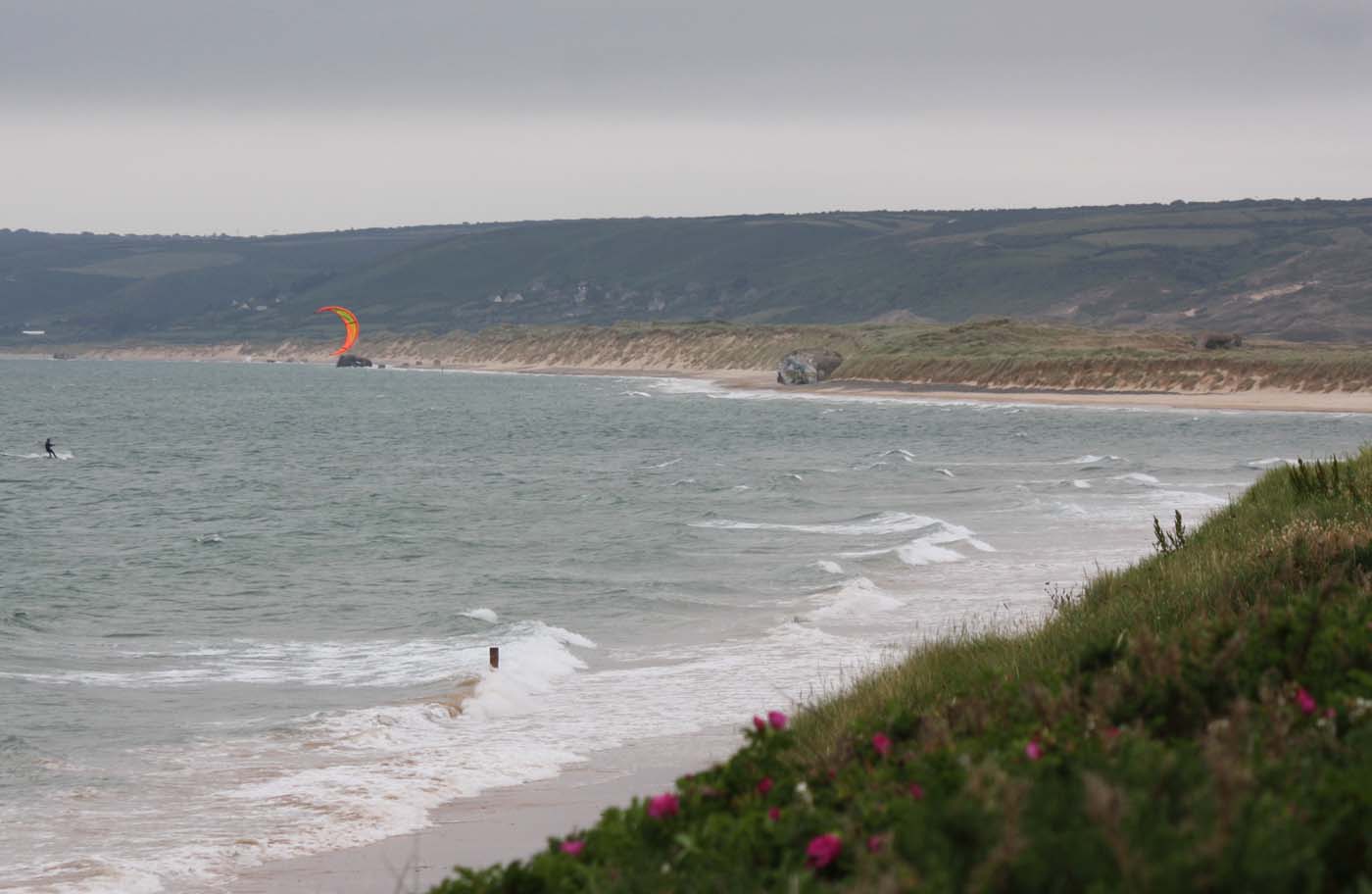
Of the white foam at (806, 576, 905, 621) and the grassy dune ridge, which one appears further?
the grassy dune ridge

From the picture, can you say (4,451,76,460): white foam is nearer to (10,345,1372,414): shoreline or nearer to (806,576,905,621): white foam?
(10,345,1372,414): shoreline

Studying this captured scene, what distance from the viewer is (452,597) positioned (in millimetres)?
24797

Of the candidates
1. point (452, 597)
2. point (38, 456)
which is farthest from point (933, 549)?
point (38, 456)

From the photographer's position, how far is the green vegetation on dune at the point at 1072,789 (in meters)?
4.48

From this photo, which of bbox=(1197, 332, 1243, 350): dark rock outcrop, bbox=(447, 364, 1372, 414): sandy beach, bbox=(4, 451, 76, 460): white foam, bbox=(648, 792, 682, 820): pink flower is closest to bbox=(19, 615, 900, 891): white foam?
bbox=(648, 792, 682, 820): pink flower

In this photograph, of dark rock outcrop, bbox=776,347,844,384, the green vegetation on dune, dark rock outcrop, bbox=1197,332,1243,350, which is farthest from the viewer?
dark rock outcrop, bbox=776,347,844,384

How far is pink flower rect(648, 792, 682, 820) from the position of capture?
5846mm

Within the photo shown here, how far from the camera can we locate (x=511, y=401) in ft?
354

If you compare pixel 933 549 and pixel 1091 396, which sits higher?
pixel 933 549

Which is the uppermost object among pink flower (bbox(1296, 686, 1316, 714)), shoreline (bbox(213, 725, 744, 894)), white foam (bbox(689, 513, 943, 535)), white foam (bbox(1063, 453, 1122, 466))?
pink flower (bbox(1296, 686, 1316, 714))

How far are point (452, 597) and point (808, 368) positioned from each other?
3751 inches

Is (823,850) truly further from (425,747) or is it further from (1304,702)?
(425,747)

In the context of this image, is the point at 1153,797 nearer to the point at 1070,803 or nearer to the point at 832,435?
the point at 1070,803

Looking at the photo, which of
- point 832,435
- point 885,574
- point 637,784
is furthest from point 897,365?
Answer: point 637,784
